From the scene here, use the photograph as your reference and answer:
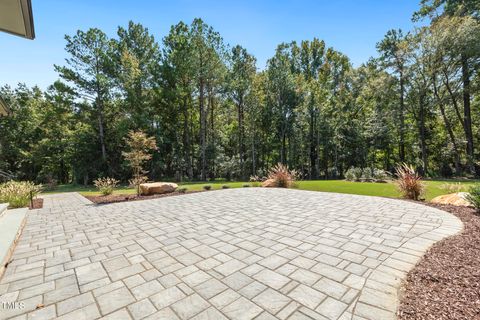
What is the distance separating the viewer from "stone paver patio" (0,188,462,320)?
179 cm

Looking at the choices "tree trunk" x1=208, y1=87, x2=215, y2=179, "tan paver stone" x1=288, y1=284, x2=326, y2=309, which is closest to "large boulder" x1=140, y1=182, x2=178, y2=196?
"tan paver stone" x1=288, y1=284, x2=326, y2=309

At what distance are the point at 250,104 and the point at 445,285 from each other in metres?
19.3

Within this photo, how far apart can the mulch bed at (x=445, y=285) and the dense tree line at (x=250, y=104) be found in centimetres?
1519

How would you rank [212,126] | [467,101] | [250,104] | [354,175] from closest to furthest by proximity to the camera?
[354,175]
[467,101]
[250,104]
[212,126]

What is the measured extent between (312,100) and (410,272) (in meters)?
19.3

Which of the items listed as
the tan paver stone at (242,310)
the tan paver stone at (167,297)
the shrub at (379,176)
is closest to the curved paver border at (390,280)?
the tan paver stone at (242,310)

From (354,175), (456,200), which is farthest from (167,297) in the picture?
(354,175)

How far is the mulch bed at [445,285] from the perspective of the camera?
1635mm

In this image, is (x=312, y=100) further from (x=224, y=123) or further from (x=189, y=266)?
(x=189, y=266)

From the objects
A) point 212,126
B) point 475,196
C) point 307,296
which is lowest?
point 307,296

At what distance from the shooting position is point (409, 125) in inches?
720

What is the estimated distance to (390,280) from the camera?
2.13 m

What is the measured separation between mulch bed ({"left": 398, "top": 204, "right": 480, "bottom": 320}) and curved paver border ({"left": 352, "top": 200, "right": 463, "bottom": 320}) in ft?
0.21

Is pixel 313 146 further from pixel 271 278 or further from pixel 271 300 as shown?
pixel 271 300
